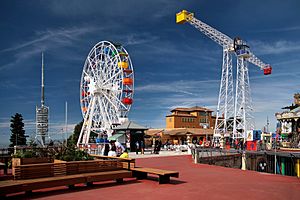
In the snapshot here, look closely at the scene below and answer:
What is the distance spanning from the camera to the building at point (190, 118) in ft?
217

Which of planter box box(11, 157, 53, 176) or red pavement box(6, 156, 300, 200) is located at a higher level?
planter box box(11, 157, 53, 176)

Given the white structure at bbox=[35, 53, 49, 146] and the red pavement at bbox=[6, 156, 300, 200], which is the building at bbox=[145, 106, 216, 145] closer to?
the white structure at bbox=[35, 53, 49, 146]

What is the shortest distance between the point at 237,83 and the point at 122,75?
2189cm

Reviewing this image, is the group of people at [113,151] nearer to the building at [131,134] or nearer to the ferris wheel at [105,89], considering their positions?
the building at [131,134]

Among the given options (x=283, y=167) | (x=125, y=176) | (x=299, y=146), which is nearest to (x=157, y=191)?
(x=125, y=176)

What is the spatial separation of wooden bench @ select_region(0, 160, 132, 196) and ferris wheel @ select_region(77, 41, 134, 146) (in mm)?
27865

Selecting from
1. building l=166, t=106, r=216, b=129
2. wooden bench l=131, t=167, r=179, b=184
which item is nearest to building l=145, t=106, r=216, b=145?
building l=166, t=106, r=216, b=129

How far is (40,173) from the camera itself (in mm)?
9453

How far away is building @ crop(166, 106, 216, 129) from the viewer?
217ft

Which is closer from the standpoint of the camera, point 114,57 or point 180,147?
point 180,147

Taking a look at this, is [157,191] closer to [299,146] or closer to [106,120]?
[299,146]

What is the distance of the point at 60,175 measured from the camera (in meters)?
9.91

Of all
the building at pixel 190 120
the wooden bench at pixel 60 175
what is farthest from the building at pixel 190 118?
the wooden bench at pixel 60 175

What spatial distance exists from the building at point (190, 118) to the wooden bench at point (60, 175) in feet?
179
